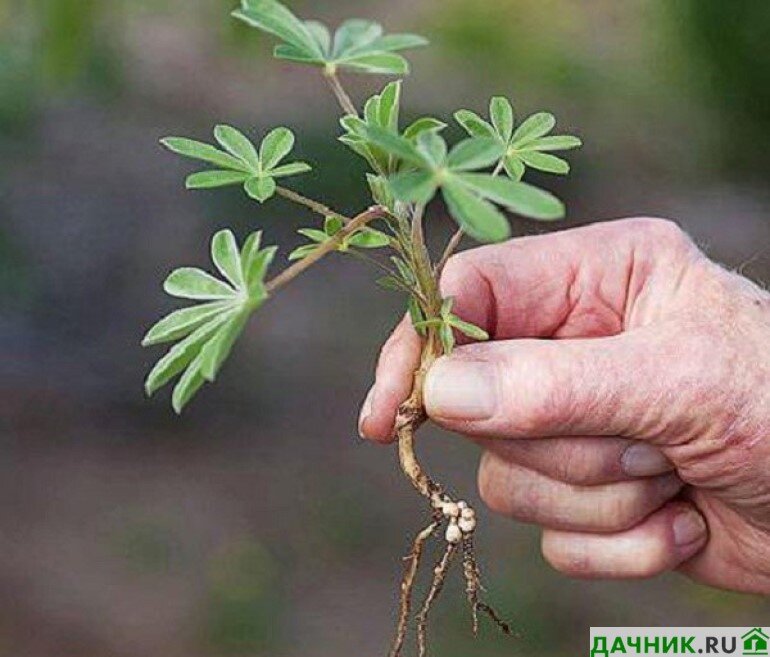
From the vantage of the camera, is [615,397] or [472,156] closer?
[472,156]

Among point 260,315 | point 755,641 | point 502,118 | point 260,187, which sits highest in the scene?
point 260,315

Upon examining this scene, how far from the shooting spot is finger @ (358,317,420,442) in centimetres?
118

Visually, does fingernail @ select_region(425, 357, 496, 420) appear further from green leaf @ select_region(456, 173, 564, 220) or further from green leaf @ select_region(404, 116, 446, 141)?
green leaf @ select_region(456, 173, 564, 220)

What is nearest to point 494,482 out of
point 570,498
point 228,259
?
point 570,498

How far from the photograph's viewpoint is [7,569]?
2.81 meters

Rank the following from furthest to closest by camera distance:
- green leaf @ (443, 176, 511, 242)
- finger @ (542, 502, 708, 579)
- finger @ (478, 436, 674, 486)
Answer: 1. finger @ (542, 502, 708, 579)
2. finger @ (478, 436, 674, 486)
3. green leaf @ (443, 176, 511, 242)

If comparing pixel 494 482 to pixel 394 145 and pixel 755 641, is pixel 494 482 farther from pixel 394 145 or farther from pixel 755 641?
pixel 394 145

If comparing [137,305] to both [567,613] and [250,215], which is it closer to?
[250,215]

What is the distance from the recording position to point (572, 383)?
1.12m

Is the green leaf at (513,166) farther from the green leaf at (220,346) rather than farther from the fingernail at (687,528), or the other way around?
the fingernail at (687,528)

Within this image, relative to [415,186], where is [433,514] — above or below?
below

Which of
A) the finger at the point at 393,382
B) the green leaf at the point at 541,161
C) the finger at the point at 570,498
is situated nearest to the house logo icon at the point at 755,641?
the finger at the point at 570,498

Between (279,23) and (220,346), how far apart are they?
223 millimetres

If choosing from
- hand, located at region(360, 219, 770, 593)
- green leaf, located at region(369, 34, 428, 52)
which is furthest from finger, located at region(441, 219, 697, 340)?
green leaf, located at region(369, 34, 428, 52)
